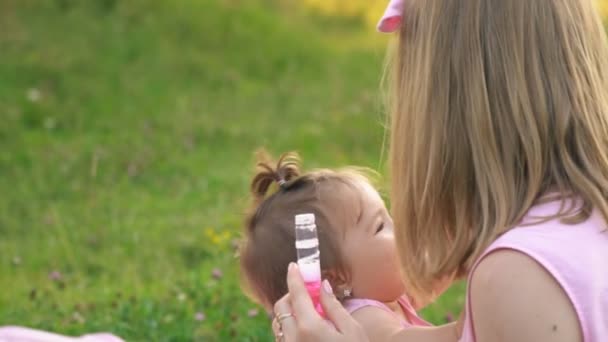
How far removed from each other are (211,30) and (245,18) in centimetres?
49

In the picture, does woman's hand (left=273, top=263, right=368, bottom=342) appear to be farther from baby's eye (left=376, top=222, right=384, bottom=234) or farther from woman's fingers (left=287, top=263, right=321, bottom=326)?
baby's eye (left=376, top=222, right=384, bottom=234)

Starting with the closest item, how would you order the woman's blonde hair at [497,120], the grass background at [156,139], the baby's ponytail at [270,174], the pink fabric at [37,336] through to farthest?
the woman's blonde hair at [497,120]
the baby's ponytail at [270,174]
the pink fabric at [37,336]
the grass background at [156,139]

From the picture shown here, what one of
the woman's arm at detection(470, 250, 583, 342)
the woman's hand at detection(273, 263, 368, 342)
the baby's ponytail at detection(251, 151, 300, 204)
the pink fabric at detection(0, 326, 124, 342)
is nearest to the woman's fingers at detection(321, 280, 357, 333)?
the woman's hand at detection(273, 263, 368, 342)

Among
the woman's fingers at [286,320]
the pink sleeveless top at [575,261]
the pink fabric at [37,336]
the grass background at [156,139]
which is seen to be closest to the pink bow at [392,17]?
the pink sleeveless top at [575,261]

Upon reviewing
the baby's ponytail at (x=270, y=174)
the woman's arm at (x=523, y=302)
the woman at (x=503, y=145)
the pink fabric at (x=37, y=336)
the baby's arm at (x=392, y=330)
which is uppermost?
the woman at (x=503, y=145)

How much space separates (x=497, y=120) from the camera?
2.20 metres

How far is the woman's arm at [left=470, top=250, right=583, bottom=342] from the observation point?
204cm

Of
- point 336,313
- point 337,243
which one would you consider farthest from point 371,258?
point 336,313

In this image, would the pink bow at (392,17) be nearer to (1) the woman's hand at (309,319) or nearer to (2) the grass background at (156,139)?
(1) the woman's hand at (309,319)

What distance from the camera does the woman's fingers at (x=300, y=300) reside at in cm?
238

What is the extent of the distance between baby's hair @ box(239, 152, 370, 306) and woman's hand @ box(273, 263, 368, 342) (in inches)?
11.0

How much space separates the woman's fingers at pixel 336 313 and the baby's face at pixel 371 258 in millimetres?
310

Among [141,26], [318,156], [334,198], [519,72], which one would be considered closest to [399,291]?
[334,198]

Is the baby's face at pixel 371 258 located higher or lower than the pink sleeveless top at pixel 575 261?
lower
